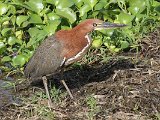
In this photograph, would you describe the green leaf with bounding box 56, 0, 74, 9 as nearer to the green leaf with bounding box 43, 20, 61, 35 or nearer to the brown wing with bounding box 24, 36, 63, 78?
the green leaf with bounding box 43, 20, 61, 35

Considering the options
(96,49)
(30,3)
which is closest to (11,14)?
(30,3)

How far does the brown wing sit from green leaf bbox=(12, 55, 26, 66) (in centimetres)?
76

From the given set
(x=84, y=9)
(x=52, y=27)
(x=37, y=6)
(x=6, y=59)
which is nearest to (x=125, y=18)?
(x=84, y=9)

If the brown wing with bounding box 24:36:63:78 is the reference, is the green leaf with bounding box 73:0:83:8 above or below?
above

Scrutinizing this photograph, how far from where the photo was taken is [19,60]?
6.92 meters

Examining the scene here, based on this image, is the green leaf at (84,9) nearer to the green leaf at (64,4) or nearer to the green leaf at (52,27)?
the green leaf at (64,4)

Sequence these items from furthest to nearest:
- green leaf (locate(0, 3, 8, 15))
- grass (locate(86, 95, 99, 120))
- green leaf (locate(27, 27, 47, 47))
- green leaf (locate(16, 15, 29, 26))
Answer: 1. green leaf (locate(0, 3, 8, 15))
2. green leaf (locate(16, 15, 29, 26))
3. green leaf (locate(27, 27, 47, 47))
4. grass (locate(86, 95, 99, 120))

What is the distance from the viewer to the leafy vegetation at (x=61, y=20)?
718 cm

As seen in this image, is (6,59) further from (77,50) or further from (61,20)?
(77,50)

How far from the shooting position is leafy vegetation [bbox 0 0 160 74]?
7.18 meters

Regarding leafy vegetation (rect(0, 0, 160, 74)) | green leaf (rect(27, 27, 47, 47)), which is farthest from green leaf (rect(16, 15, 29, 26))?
green leaf (rect(27, 27, 47, 47))

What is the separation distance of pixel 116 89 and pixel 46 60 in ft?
3.05

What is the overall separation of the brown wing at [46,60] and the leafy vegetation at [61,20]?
2.82 ft

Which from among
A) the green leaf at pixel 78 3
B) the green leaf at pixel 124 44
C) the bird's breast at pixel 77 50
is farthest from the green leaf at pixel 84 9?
the bird's breast at pixel 77 50
